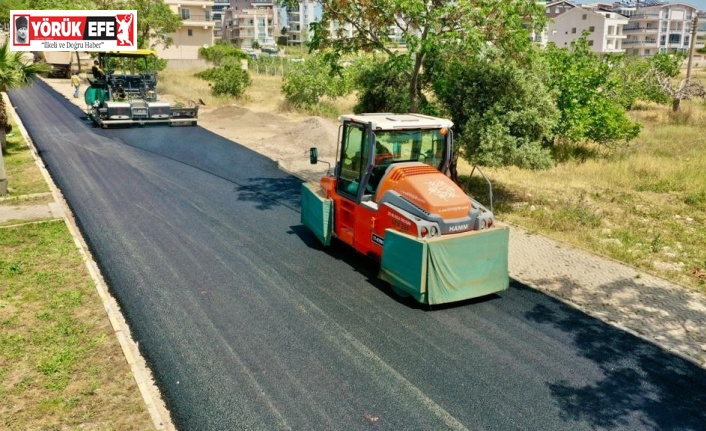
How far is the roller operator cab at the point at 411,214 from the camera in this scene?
9.12 m

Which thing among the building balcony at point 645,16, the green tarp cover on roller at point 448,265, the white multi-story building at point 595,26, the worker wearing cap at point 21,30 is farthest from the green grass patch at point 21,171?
the building balcony at point 645,16

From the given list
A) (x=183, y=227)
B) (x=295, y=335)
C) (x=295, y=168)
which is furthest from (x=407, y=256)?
(x=295, y=168)

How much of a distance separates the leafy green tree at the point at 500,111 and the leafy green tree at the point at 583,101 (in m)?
6.18

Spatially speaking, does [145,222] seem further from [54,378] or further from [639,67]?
[639,67]

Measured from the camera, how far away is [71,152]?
2045 centimetres

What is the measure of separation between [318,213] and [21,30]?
1824cm

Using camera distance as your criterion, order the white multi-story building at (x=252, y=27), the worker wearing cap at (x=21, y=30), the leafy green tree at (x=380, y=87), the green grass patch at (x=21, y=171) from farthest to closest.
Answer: the white multi-story building at (x=252, y=27) → the worker wearing cap at (x=21, y=30) → the leafy green tree at (x=380, y=87) → the green grass patch at (x=21, y=171)

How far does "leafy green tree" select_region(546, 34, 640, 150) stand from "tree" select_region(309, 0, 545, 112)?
711cm

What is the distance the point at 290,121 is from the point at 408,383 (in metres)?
24.5

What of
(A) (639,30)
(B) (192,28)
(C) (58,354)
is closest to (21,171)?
(C) (58,354)

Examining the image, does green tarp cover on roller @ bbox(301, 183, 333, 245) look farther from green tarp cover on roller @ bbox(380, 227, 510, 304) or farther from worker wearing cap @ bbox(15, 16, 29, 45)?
worker wearing cap @ bbox(15, 16, 29, 45)

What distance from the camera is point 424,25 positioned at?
1355cm

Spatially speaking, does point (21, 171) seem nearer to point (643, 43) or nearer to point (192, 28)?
point (192, 28)

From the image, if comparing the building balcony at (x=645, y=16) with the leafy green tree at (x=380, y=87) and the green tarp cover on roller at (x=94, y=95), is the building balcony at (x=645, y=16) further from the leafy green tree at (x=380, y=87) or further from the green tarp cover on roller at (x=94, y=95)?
the leafy green tree at (x=380, y=87)
